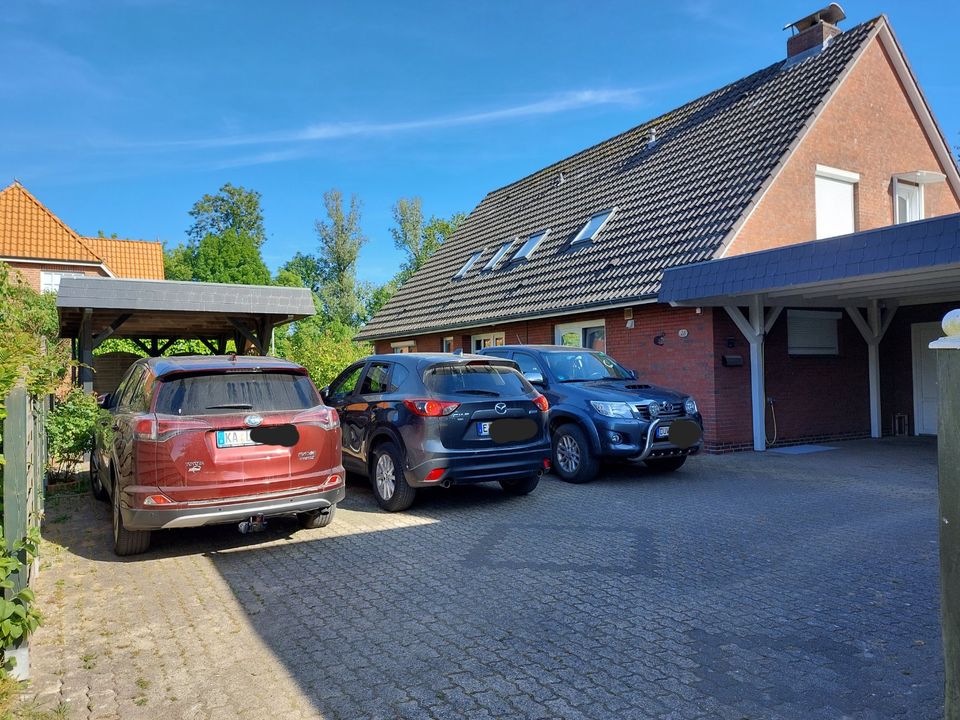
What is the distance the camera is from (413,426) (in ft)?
24.1

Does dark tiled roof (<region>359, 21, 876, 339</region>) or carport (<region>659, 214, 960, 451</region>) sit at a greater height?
dark tiled roof (<region>359, 21, 876, 339</region>)

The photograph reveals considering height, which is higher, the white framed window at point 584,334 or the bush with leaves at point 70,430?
the white framed window at point 584,334

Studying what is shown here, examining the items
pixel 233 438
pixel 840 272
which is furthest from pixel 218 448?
pixel 840 272

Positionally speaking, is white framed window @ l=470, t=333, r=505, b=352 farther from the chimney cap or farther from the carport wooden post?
the carport wooden post

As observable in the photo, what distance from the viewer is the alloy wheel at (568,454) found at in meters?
9.48

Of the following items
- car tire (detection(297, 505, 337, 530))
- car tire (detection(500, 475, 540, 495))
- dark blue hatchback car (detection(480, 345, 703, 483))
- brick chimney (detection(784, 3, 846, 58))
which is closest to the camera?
car tire (detection(297, 505, 337, 530))

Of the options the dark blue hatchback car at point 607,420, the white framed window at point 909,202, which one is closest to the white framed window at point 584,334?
the dark blue hatchback car at point 607,420

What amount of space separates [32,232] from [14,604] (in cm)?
3402

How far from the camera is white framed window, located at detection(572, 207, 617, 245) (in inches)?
663

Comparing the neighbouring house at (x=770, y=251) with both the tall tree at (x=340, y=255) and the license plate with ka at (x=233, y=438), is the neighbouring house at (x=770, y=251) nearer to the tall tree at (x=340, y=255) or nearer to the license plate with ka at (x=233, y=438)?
the license plate with ka at (x=233, y=438)

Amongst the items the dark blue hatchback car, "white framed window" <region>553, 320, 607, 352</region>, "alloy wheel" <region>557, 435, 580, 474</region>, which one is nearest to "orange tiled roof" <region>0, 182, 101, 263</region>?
"white framed window" <region>553, 320, 607, 352</region>

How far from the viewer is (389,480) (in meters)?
7.79

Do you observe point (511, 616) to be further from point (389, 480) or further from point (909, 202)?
point (909, 202)

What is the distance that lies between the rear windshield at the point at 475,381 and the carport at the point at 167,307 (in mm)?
5843
